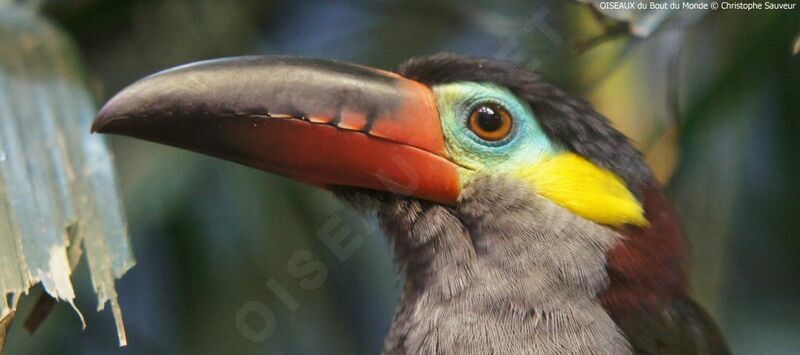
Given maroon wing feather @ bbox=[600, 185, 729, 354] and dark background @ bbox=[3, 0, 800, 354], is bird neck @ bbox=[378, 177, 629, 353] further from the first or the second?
dark background @ bbox=[3, 0, 800, 354]

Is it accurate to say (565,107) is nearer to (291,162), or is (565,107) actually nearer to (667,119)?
(291,162)

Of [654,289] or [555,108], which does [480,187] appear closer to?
[555,108]

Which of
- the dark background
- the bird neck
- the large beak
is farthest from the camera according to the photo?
the dark background

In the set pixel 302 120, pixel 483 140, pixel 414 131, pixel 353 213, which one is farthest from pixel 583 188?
pixel 353 213

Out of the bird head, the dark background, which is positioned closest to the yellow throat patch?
the bird head

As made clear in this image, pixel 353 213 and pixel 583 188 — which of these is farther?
pixel 353 213

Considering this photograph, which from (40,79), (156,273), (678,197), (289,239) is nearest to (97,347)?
(156,273)
